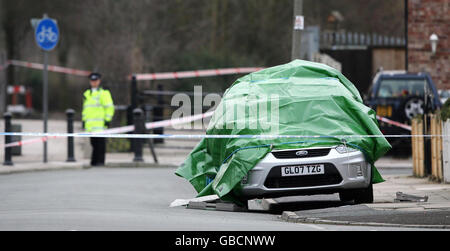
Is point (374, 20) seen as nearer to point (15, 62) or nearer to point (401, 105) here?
point (15, 62)

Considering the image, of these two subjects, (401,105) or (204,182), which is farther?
(401,105)

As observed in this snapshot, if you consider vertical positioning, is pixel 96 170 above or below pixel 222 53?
below

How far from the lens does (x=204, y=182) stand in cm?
1251

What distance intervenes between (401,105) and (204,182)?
984 centimetres

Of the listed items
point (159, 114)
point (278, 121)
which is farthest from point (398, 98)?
point (278, 121)

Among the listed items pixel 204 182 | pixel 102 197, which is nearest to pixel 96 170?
pixel 102 197

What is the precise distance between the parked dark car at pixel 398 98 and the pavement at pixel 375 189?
781 millimetres

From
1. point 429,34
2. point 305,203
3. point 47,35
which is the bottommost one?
point 305,203

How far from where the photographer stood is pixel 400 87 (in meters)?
22.9

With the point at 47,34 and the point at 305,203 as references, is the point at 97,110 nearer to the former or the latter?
the point at 47,34

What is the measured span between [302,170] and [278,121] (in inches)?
29.2

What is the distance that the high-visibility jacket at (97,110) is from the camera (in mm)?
19766

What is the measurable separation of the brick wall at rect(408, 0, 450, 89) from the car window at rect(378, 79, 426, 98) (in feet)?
13.7
